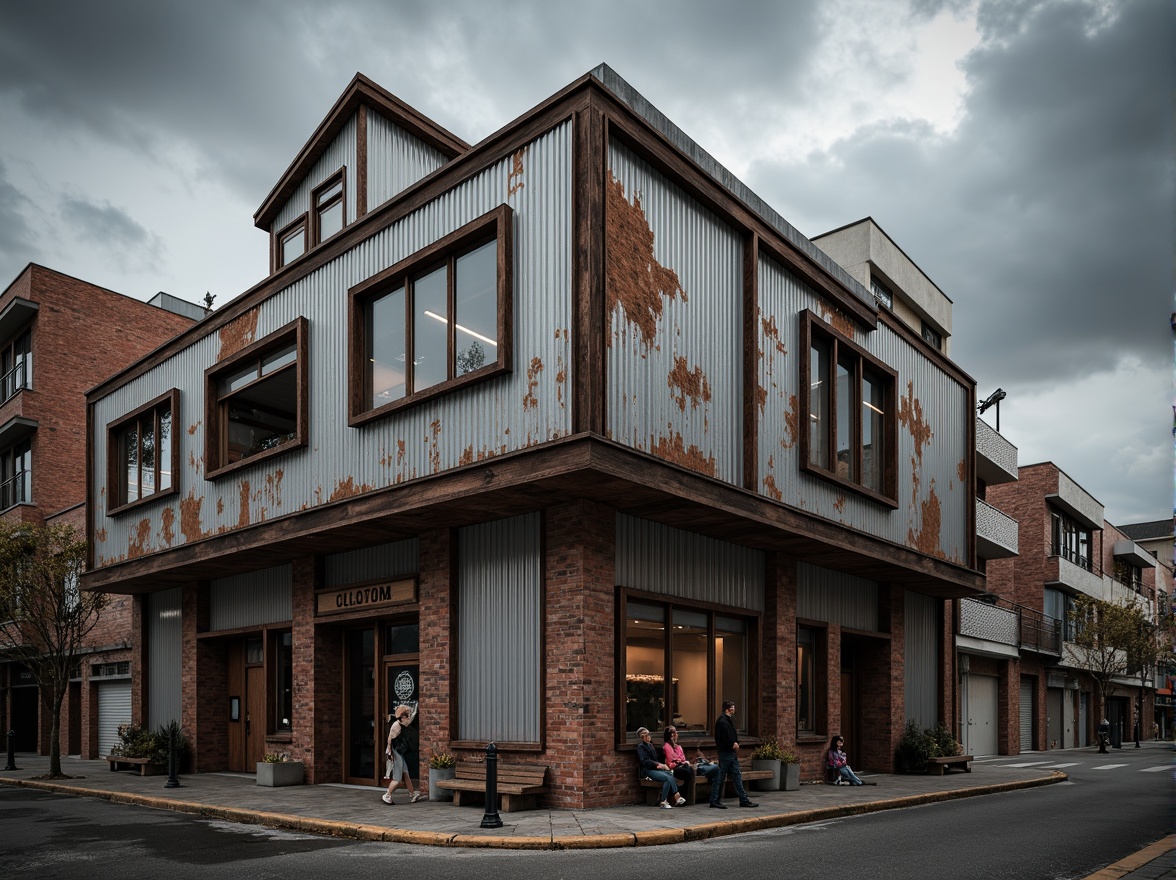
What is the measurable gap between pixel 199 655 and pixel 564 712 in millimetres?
11297

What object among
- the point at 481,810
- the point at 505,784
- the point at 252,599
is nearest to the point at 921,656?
the point at 505,784

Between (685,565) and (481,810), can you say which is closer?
(481,810)

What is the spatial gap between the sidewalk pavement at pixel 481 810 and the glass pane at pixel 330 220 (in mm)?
10632

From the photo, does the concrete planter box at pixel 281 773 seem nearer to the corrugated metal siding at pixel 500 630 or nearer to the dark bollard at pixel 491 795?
the corrugated metal siding at pixel 500 630

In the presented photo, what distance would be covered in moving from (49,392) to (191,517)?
16.0 m

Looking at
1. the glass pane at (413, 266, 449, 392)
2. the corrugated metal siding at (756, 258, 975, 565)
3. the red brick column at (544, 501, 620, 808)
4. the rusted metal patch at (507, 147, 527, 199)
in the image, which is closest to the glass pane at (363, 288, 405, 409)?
the glass pane at (413, 266, 449, 392)

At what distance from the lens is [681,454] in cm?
1458

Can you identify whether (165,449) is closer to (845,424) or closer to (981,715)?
(845,424)

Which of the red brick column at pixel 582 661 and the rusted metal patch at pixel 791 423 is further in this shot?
Answer: the rusted metal patch at pixel 791 423

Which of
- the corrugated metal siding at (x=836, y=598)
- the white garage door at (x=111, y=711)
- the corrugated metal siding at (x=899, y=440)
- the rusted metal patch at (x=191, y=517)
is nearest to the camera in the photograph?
the corrugated metal siding at (x=899, y=440)

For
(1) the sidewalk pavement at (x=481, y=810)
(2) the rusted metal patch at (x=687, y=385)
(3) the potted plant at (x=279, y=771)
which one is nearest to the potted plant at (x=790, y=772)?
(1) the sidewalk pavement at (x=481, y=810)

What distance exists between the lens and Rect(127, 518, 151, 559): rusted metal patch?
2167 centimetres

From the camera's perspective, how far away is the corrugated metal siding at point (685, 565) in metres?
15.1

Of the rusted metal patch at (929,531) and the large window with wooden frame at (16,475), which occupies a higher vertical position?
the large window with wooden frame at (16,475)
